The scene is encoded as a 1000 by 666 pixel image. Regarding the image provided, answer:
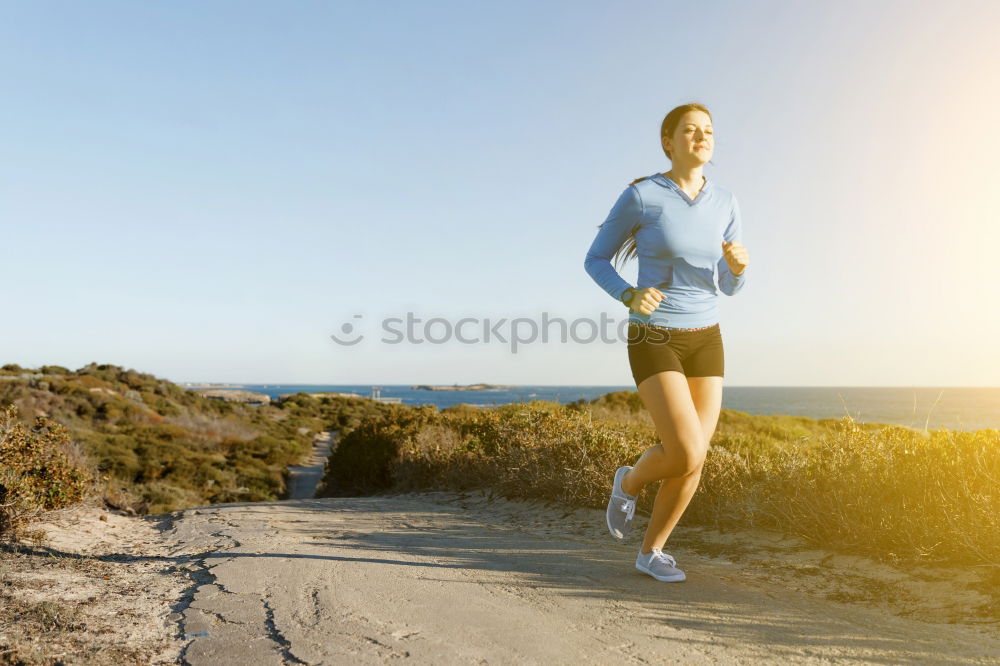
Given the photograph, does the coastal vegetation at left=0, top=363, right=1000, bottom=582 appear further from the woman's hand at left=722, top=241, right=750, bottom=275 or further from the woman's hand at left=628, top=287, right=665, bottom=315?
the woman's hand at left=628, top=287, right=665, bottom=315

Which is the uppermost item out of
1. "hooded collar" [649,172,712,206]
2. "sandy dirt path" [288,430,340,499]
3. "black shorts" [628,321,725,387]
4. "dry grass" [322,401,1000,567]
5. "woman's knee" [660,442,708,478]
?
"hooded collar" [649,172,712,206]

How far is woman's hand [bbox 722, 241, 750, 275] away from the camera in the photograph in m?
3.78

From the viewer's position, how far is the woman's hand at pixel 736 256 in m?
3.78

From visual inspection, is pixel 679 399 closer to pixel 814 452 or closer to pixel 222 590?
pixel 222 590

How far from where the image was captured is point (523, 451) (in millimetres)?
7941

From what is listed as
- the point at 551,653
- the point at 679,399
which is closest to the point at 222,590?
the point at 551,653

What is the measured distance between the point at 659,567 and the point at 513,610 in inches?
37.6

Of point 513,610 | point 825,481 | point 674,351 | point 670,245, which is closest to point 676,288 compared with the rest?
point 670,245

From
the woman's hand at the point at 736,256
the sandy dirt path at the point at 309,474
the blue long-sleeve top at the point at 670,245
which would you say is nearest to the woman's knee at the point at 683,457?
the blue long-sleeve top at the point at 670,245

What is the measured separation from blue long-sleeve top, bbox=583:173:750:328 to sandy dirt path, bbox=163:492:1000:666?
4.74 feet

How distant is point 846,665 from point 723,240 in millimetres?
2118

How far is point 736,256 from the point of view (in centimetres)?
378

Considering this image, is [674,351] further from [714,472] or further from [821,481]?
[714,472]

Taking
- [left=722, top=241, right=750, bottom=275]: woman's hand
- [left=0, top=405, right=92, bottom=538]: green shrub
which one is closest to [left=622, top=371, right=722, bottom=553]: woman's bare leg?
[left=722, top=241, right=750, bottom=275]: woman's hand
